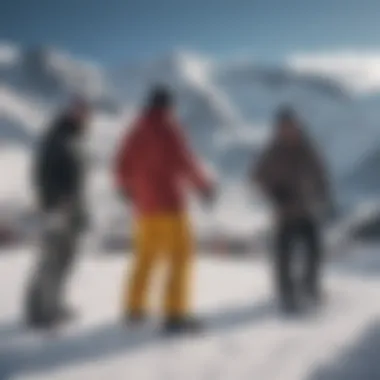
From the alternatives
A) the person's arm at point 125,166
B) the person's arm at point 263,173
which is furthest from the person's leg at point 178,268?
the person's arm at point 263,173

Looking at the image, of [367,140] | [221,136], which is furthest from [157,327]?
[367,140]

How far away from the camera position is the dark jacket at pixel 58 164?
108 inches

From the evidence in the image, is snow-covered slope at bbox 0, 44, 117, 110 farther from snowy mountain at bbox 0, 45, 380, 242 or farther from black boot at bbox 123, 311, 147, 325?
black boot at bbox 123, 311, 147, 325

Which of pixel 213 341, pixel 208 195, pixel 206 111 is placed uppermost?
pixel 206 111

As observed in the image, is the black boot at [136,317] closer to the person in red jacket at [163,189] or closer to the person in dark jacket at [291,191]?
the person in red jacket at [163,189]

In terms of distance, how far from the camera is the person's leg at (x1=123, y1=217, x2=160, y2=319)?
9.21 feet

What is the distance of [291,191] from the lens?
3.17m

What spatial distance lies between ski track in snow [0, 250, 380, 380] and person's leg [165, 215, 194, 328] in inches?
4.5

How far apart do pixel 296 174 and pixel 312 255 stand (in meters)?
0.39

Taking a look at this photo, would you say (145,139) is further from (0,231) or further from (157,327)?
(0,231)

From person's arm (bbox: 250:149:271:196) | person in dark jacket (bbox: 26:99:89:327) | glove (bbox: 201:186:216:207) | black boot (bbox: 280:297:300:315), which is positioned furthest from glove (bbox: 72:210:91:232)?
black boot (bbox: 280:297:300:315)

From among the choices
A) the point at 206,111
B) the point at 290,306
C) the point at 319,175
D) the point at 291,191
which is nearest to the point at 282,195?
the point at 291,191

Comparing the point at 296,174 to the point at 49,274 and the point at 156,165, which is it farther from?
the point at 49,274

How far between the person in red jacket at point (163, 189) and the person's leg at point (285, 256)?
55cm
